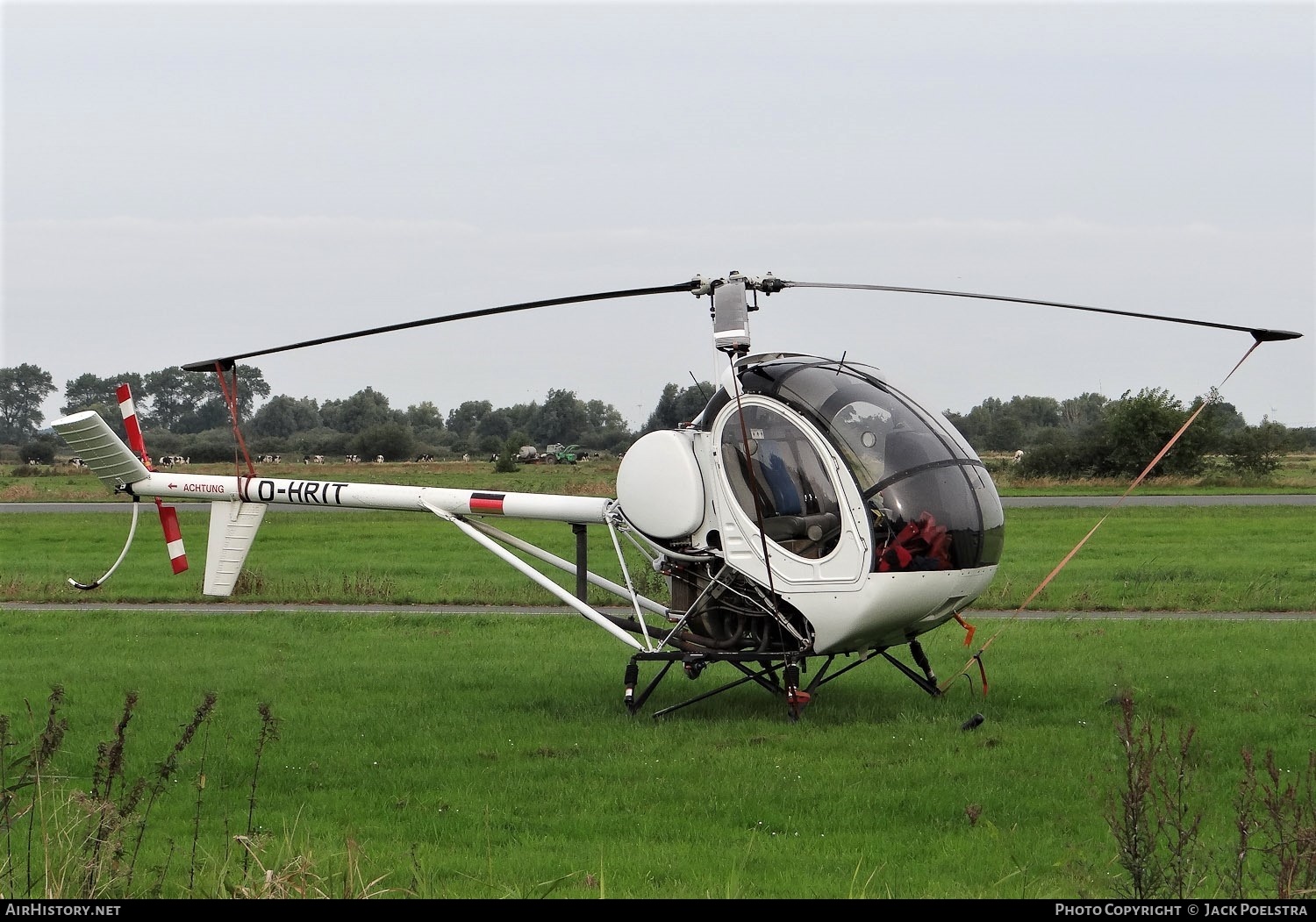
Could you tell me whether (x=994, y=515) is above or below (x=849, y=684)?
above

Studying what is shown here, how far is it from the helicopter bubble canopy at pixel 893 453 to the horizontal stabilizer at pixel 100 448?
658 cm

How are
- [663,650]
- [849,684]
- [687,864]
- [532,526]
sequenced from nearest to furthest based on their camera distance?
[687,864], [663,650], [849,684], [532,526]

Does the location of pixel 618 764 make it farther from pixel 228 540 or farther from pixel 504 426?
pixel 504 426

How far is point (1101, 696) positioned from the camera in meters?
11.5

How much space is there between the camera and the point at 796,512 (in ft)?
33.9

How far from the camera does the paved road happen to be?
39.5 metres

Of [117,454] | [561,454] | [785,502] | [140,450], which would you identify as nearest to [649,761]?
[785,502]

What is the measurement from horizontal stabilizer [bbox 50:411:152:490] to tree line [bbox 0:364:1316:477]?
502cm

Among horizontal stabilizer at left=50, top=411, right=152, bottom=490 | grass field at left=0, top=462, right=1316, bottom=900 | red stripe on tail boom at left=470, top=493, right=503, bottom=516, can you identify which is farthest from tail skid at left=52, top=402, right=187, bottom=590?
red stripe on tail boom at left=470, top=493, right=503, bottom=516

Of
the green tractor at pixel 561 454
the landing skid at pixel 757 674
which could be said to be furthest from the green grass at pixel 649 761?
the green tractor at pixel 561 454

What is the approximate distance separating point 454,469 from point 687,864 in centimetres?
5775

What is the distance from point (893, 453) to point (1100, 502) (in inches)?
1321
